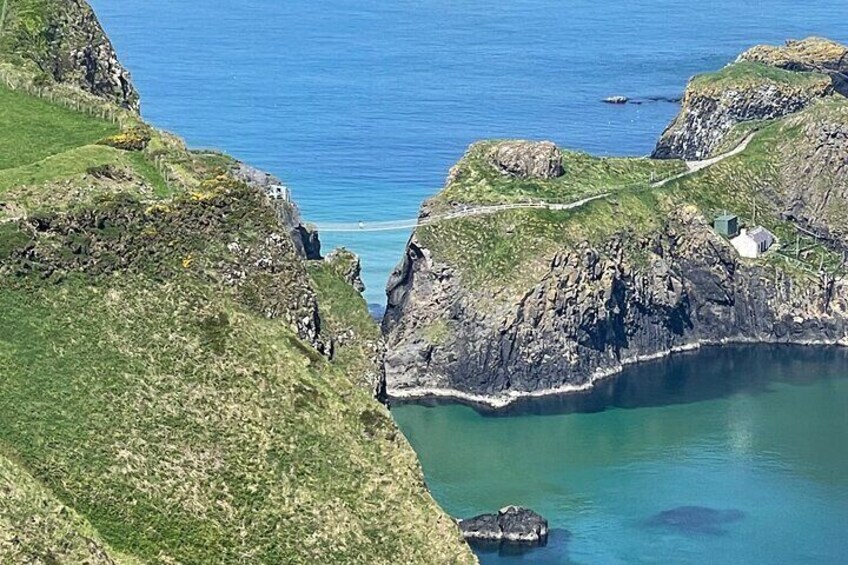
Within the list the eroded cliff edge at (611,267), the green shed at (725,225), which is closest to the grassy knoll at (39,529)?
the eroded cliff edge at (611,267)

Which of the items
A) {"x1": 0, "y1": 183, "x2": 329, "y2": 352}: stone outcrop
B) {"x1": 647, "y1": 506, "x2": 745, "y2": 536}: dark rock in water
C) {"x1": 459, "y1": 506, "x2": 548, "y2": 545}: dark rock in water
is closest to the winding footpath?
{"x1": 647, "y1": 506, "x2": 745, "y2": 536}: dark rock in water

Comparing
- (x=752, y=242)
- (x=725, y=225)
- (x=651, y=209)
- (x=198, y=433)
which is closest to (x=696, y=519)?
(x=651, y=209)

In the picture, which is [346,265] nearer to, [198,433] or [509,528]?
[509,528]

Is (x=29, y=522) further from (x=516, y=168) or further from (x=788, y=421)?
(x=516, y=168)

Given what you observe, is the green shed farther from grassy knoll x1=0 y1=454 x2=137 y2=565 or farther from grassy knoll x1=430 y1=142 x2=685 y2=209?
grassy knoll x1=0 y1=454 x2=137 y2=565

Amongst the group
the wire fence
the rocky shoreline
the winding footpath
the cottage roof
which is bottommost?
the rocky shoreline

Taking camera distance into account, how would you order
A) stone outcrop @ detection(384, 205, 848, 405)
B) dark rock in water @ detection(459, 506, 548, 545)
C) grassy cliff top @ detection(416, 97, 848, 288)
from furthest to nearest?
1. grassy cliff top @ detection(416, 97, 848, 288)
2. stone outcrop @ detection(384, 205, 848, 405)
3. dark rock in water @ detection(459, 506, 548, 545)

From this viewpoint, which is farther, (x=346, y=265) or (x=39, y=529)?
(x=346, y=265)
